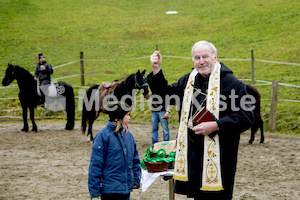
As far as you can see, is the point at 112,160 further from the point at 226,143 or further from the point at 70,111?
the point at 70,111

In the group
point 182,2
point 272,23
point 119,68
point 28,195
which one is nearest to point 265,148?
point 28,195

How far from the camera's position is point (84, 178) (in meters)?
6.40

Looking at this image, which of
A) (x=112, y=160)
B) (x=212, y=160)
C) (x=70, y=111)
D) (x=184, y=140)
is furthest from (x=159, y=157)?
(x=70, y=111)

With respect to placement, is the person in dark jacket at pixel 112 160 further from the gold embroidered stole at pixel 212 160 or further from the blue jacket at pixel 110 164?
the gold embroidered stole at pixel 212 160

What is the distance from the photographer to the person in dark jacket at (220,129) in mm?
2925

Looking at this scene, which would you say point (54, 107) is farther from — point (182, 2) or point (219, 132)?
point (182, 2)

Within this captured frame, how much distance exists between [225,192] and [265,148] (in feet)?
19.8

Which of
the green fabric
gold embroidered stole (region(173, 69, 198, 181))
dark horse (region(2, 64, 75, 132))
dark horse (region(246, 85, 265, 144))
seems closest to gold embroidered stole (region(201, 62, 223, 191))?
gold embroidered stole (region(173, 69, 198, 181))

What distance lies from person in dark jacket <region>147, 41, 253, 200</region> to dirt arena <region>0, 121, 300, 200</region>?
248cm

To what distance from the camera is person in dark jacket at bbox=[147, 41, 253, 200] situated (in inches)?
115

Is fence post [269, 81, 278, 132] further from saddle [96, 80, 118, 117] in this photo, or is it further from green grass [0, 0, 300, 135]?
saddle [96, 80, 118, 117]

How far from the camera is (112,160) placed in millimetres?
3438

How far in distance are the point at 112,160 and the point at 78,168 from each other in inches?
151

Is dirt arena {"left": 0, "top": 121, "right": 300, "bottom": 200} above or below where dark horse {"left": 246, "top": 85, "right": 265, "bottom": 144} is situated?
below
